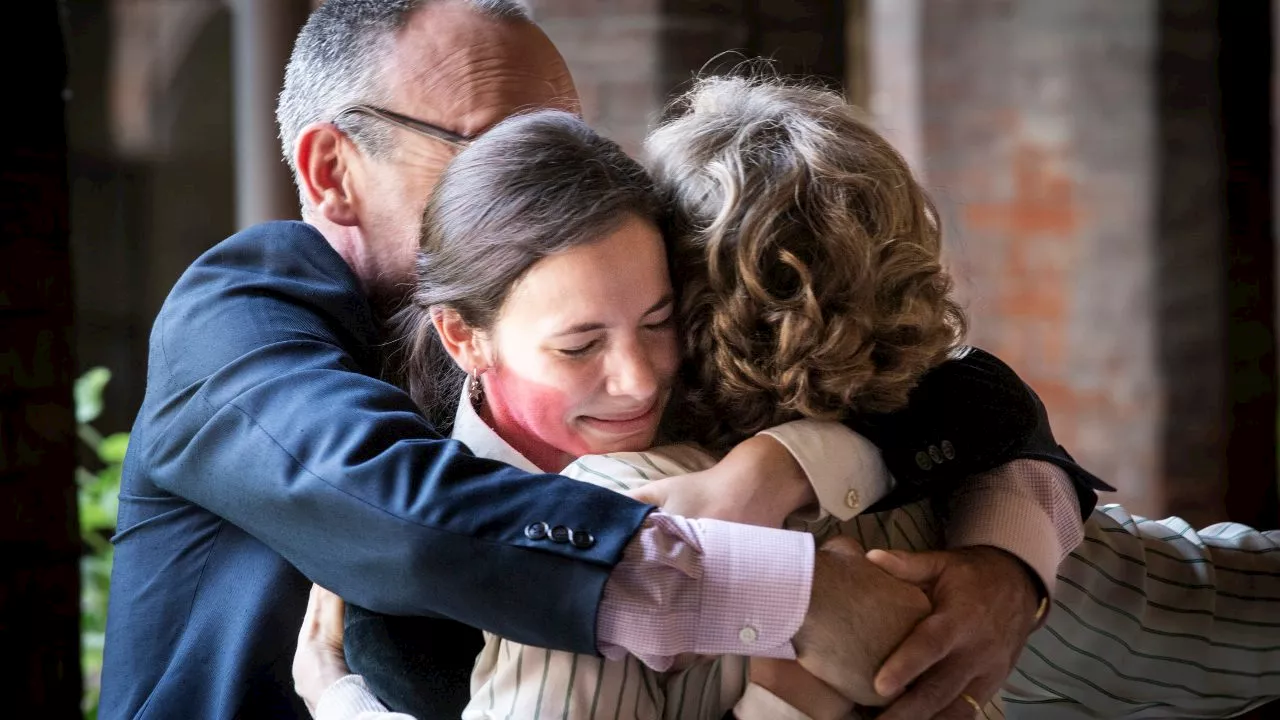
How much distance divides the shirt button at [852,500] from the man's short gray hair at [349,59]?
83 cm

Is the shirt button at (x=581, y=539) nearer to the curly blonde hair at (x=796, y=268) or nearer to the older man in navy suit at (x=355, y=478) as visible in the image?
the older man in navy suit at (x=355, y=478)

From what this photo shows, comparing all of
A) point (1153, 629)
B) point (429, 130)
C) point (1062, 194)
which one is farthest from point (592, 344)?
point (1062, 194)

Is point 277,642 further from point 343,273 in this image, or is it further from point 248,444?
point 343,273

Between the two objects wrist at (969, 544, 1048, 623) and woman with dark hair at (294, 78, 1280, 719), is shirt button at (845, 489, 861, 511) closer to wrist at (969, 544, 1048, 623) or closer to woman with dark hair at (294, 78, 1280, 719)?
woman with dark hair at (294, 78, 1280, 719)

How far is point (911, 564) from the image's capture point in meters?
1.25

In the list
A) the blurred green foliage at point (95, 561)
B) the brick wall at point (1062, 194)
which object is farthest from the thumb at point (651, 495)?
the brick wall at point (1062, 194)

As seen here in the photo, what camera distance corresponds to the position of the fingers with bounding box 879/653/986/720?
1.19 metres

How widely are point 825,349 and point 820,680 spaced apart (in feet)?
0.95

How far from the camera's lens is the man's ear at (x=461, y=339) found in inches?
50.5

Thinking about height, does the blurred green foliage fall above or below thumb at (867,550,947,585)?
below

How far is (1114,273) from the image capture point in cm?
363

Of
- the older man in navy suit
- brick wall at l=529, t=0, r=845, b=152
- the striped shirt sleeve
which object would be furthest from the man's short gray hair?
brick wall at l=529, t=0, r=845, b=152

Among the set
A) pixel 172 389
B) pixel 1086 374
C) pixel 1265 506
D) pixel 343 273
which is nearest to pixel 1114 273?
pixel 1086 374

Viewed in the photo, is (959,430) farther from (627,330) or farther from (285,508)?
(285,508)
